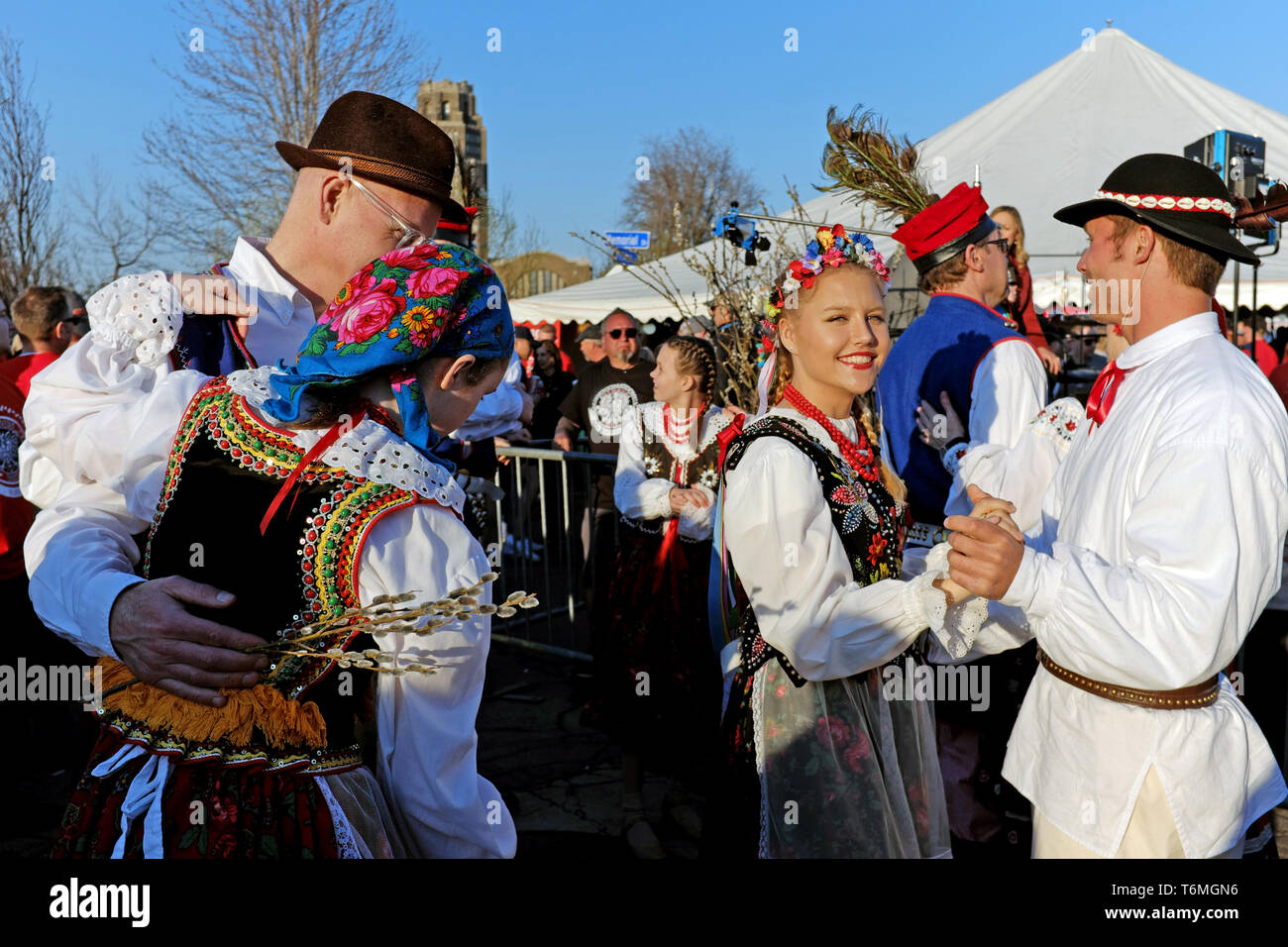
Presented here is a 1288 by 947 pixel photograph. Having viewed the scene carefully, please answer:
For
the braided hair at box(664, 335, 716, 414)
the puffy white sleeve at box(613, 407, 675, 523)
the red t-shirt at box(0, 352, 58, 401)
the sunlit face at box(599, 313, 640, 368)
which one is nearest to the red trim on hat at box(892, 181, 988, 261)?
the braided hair at box(664, 335, 716, 414)

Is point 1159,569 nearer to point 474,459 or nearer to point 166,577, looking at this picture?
point 166,577

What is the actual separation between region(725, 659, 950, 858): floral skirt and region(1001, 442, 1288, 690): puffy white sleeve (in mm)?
606

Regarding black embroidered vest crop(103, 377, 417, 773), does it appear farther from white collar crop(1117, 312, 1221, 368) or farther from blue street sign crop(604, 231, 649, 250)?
blue street sign crop(604, 231, 649, 250)

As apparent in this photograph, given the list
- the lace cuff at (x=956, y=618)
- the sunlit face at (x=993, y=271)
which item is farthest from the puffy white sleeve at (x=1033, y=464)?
the sunlit face at (x=993, y=271)

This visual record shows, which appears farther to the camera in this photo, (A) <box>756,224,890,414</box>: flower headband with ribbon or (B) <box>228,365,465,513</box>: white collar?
(A) <box>756,224,890,414</box>: flower headband with ribbon

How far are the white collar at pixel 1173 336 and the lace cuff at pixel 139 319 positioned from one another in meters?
2.27

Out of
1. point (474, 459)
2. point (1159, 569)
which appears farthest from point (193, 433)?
point (474, 459)

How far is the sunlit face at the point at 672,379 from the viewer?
527 cm

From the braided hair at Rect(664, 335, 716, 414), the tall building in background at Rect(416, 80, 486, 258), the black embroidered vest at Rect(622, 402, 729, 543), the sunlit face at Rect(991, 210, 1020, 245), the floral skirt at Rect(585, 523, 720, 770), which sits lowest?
the floral skirt at Rect(585, 523, 720, 770)

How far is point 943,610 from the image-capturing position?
7.58 ft

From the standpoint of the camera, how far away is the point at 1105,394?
2621 mm

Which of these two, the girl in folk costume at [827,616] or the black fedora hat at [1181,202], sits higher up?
the black fedora hat at [1181,202]

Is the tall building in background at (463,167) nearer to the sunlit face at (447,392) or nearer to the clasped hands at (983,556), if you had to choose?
the sunlit face at (447,392)

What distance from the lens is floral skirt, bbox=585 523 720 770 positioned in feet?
16.1
